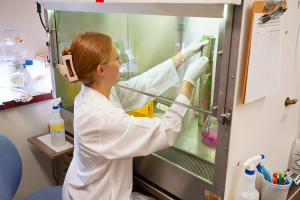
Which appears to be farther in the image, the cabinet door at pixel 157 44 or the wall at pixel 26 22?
the wall at pixel 26 22

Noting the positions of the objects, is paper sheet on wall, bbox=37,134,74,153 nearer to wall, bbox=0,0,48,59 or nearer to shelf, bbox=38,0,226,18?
wall, bbox=0,0,48,59

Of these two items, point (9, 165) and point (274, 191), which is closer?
point (274, 191)

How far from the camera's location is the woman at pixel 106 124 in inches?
39.6

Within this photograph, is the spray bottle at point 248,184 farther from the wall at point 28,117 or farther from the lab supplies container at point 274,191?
the wall at point 28,117

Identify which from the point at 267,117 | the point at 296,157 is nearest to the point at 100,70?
the point at 267,117

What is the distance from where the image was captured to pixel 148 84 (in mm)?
1315

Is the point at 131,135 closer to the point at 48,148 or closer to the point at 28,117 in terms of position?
the point at 48,148

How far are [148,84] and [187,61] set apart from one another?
0.27m

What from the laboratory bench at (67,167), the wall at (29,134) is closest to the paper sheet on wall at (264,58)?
the laboratory bench at (67,167)

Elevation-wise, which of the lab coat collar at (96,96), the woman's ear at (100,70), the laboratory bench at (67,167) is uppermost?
the woman's ear at (100,70)

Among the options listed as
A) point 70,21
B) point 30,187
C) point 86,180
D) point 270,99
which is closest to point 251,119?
point 270,99

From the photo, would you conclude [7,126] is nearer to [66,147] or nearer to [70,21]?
[66,147]

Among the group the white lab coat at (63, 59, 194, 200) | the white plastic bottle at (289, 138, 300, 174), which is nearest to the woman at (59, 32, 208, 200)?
the white lab coat at (63, 59, 194, 200)

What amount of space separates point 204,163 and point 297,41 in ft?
2.23
